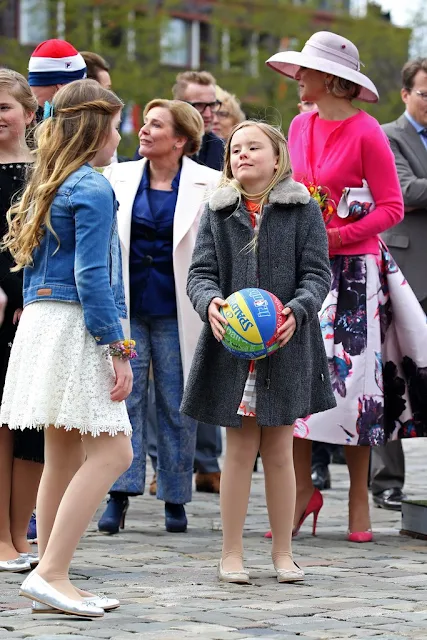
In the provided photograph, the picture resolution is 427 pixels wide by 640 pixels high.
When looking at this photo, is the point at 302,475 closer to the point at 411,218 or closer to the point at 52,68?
the point at 411,218

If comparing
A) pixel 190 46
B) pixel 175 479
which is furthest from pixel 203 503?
pixel 190 46

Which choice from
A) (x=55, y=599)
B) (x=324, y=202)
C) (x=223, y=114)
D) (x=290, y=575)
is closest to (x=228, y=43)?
(x=223, y=114)

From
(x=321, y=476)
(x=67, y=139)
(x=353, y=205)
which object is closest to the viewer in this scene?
(x=67, y=139)

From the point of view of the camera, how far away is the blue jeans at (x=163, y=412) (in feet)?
24.0

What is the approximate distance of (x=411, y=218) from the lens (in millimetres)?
8648

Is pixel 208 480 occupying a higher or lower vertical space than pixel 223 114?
lower

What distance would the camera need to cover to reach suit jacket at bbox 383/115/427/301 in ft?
27.8

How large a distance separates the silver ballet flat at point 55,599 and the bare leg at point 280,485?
1158mm

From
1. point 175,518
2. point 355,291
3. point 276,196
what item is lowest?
point 175,518

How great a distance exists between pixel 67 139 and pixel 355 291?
2.21 meters

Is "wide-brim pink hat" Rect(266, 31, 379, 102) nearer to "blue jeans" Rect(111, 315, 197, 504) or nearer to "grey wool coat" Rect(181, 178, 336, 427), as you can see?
"grey wool coat" Rect(181, 178, 336, 427)

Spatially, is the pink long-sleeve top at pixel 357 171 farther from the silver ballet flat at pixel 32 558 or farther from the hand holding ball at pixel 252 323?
the silver ballet flat at pixel 32 558

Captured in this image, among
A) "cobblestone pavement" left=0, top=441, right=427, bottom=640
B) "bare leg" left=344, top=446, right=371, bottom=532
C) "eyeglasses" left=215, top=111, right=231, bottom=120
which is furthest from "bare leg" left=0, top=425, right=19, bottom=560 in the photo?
"eyeglasses" left=215, top=111, right=231, bottom=120

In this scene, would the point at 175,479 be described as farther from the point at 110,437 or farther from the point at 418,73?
the point at 418,73
